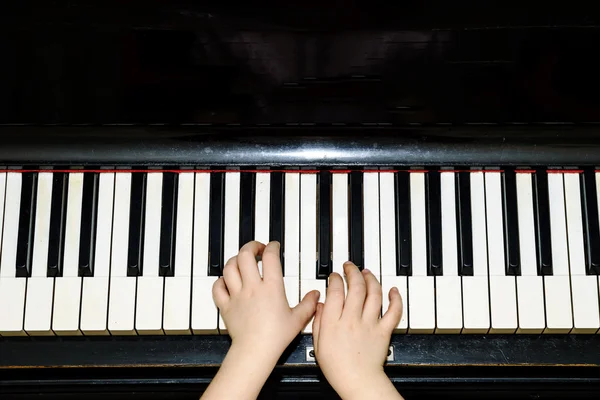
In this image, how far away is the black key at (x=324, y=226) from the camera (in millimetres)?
1166

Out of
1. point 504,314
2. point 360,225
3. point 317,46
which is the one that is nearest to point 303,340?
point 360,225

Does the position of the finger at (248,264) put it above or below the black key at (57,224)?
below

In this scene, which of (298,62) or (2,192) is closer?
(298,62)

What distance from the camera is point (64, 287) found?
3.80 feet

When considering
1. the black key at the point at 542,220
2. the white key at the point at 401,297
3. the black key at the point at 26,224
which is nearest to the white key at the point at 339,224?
the white key at the point at 401,297

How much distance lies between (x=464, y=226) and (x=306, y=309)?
1.34 ft

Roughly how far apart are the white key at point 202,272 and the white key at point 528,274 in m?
0.70

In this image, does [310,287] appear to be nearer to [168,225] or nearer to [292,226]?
[292,226]

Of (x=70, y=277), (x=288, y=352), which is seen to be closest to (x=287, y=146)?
(x=288, y=352)

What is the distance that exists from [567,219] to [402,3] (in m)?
0.63

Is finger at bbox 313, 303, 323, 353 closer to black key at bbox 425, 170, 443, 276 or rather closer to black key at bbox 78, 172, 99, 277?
black key at bbox 425, 170, 443, 276

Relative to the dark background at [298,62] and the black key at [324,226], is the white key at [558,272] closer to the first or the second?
the dark background at [298,62]

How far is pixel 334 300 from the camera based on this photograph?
1.13 metres

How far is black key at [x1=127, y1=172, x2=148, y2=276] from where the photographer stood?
1162 millimetres
